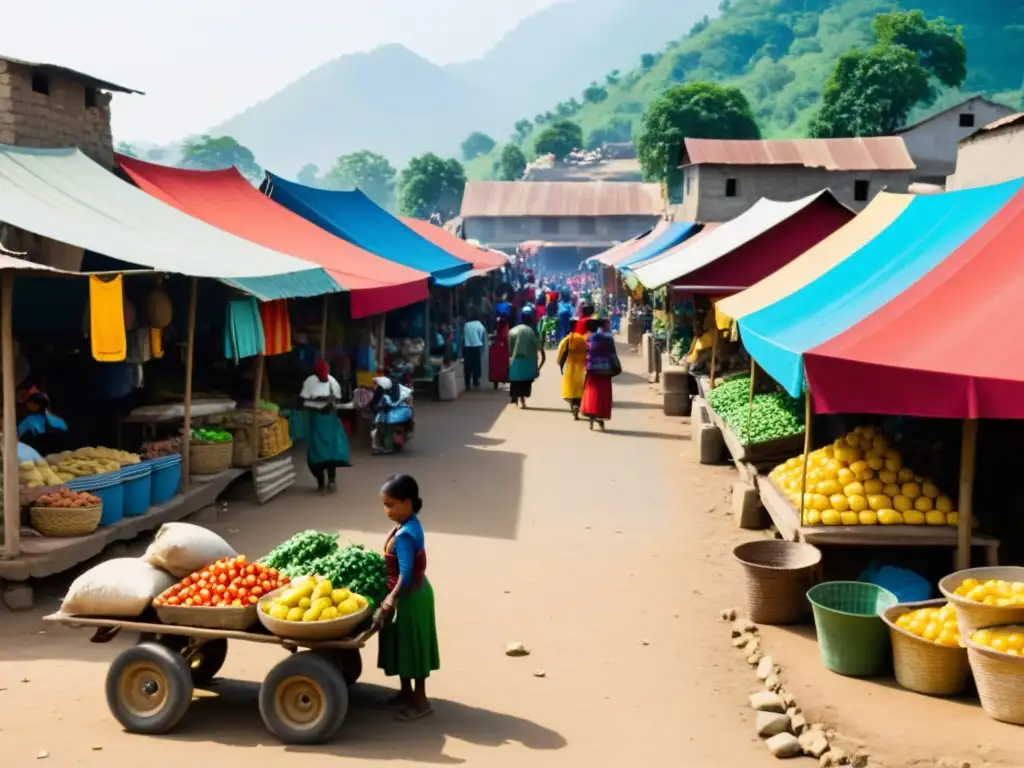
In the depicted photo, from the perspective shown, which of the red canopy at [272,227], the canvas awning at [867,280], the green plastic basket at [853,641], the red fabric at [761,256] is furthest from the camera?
the red fabric at [761,256]

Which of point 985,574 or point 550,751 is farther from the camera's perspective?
point 985,574

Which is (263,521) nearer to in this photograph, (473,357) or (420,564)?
(420,564)

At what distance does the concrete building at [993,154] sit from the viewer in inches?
544

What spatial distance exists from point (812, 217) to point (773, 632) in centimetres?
925

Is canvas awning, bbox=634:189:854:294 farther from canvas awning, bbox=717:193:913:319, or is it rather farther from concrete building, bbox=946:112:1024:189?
Answer: canvas awning, bbox=717:193:913:319

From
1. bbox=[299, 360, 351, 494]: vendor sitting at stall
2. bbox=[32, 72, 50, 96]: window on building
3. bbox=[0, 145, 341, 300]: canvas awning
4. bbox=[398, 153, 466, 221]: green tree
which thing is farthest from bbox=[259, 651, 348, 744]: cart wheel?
bbox=[398, 153, 466, 221]: green tree

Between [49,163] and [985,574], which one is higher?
[49,163]

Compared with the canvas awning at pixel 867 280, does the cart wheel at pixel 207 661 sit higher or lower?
lower

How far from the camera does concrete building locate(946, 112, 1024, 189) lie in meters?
13.8

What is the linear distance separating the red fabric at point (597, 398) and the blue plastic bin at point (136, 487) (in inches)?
319

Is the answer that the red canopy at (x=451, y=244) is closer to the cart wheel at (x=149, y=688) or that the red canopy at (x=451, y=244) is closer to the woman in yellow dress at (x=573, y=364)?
the woman in yellow dress at (x=573, y=364)

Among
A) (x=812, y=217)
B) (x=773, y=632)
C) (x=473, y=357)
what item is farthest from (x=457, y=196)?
(x=773, y=632)

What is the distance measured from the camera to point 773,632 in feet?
24.2

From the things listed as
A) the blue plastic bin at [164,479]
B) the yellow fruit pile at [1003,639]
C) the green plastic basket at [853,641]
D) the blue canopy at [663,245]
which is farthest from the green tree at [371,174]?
the yellow fruit pile at [1003,639]
